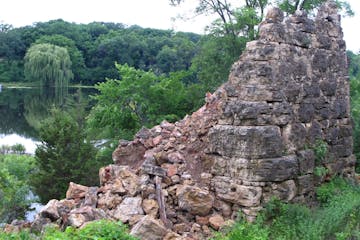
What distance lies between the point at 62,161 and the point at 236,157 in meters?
9.81

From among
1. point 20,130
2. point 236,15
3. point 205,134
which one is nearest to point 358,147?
point 205,134

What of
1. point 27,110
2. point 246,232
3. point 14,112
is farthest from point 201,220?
point 14,112

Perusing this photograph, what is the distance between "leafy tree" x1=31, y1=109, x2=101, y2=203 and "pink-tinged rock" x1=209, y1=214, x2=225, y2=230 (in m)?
8.99

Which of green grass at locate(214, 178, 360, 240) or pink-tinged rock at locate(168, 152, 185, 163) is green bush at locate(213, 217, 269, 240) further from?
pink-tinged rock at locate(168, 152, 185, 163)

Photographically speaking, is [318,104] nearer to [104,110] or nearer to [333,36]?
[333,36]

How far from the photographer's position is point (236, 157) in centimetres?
761

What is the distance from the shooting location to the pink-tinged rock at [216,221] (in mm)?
7389

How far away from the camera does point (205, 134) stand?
8453 mm

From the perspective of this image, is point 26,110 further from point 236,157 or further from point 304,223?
point 304,223

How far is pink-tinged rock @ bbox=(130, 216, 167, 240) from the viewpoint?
6609 mm

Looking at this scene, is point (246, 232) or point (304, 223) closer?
point (246, 232)

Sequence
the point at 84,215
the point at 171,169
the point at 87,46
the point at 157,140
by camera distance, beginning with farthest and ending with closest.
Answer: the point at 87,46 → the point at 157,140 → the point at 171,169 → the point at 84,215

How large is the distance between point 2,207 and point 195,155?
10.9 meters

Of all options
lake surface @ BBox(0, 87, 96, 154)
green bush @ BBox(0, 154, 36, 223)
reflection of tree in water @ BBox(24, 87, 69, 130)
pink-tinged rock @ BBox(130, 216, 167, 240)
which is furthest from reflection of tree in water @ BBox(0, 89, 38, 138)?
pink-tinged rock @ BBox(130, 216, 167, 240)
